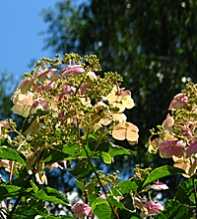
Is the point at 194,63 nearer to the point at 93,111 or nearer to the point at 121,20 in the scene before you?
the point at 121,20

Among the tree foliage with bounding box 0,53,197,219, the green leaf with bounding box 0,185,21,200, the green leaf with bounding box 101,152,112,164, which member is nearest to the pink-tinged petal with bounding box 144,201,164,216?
the tree foliage with bounding box 0,53,197,219

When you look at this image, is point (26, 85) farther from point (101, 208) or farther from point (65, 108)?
point (101, 208)

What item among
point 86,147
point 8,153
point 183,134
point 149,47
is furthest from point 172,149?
point 149,47

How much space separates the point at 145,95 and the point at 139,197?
32.5 ft

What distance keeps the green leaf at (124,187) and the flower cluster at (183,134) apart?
0.10m

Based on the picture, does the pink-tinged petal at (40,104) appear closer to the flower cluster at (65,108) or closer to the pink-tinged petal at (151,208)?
the flower cluster at (65,108)

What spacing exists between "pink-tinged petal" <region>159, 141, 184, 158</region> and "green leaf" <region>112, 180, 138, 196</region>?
3.8 inches

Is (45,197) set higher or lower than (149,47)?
lower

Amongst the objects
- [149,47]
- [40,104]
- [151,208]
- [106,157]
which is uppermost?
[149,47]

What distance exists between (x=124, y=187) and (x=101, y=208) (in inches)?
2.4

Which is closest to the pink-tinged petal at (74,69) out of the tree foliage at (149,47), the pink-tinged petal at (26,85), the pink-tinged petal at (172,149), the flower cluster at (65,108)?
the flower cluster at (65,108)

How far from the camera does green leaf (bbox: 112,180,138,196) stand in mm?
1467

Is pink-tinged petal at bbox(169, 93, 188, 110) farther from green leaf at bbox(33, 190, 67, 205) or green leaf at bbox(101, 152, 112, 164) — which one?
green leaf at bbox(33, 190, 67, 205)

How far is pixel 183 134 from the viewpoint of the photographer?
1.49 m
